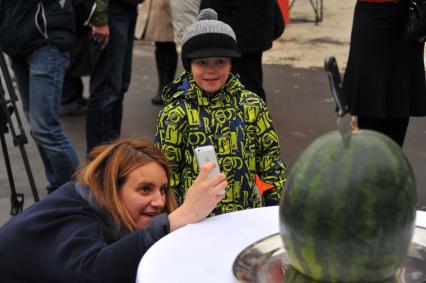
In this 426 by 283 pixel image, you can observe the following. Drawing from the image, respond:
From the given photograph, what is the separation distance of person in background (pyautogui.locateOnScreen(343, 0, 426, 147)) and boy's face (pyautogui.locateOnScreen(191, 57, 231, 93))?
4.15 feet

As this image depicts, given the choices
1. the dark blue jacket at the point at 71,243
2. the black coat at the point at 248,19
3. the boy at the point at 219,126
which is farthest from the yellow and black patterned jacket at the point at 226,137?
the black coat at the point at 248,19

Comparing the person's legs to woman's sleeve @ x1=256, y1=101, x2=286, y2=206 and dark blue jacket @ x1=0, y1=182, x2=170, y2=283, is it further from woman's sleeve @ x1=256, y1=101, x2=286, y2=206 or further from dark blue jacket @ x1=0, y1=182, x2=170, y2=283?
dark blue jacket @ x1=0, y1=182, x2=170, y2=283

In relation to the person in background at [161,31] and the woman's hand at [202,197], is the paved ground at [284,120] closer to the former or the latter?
the person in background at [161,31]

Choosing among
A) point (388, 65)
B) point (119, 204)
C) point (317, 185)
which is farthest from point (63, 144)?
point (317, 185)

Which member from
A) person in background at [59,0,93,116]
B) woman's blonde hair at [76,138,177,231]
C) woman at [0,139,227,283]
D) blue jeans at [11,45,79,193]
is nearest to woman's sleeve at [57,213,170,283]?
woman at [0,139,227,283]

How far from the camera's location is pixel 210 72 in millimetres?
3465

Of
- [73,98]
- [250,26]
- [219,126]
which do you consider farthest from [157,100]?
[219,126]

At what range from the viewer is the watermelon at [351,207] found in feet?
5.53

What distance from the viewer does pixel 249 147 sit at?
3.47 meters

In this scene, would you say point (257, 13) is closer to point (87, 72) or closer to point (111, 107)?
point (111, 107)

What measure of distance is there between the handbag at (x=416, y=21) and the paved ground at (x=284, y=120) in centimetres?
125

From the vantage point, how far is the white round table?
2.01m

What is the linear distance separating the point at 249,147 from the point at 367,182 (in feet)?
5.91

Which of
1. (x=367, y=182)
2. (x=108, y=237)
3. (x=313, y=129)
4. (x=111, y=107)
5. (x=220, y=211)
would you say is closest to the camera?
(x=367, y=182)
